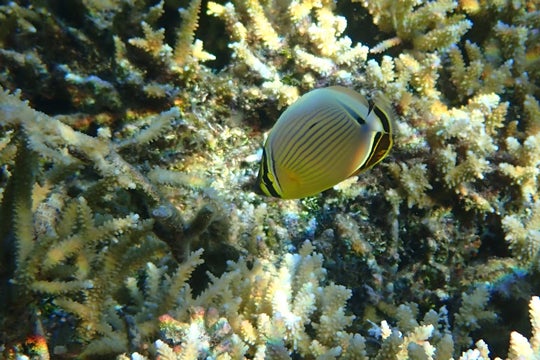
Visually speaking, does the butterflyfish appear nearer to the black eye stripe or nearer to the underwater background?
the black eye stripe

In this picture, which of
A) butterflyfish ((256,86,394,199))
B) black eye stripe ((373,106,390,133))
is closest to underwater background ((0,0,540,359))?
butterflyfish ((256,86,394,199))

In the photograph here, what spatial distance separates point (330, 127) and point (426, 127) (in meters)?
1.61

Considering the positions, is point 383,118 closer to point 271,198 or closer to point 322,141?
point 322,141

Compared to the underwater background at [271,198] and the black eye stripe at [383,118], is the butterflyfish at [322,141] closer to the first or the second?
the black eye stripe at [383,118]

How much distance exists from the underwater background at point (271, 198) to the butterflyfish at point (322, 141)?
860 millimetres

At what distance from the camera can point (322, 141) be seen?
4.79ft

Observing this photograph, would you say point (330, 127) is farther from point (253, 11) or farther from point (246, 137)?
point (253, 11)

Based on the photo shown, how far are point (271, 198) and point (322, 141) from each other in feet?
4.28

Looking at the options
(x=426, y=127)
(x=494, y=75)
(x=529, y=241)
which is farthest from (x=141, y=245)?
(x=494, y=75)

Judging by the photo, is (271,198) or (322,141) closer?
(322,141)

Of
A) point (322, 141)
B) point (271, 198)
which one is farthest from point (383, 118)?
point (271, 198)

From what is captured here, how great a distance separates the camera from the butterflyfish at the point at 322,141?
4.73 ft

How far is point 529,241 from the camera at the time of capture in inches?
108

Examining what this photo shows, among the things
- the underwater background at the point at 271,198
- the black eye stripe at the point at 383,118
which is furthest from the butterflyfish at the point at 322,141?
the underwater background at the point at 271,198
